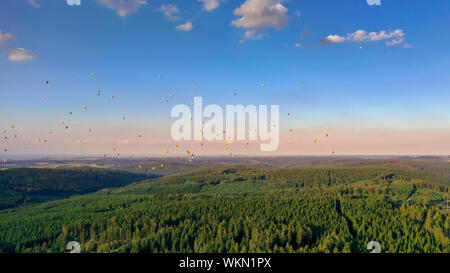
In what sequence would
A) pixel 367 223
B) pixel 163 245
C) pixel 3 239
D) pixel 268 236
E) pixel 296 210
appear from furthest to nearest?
pixel 3 239
pixel 296 210
pixel 367 223
pixel 163 245
pixel 268 236

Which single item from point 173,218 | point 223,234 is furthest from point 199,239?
point 173,218

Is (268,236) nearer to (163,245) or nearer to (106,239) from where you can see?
(163,245)

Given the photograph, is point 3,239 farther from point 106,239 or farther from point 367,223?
point 367,223
